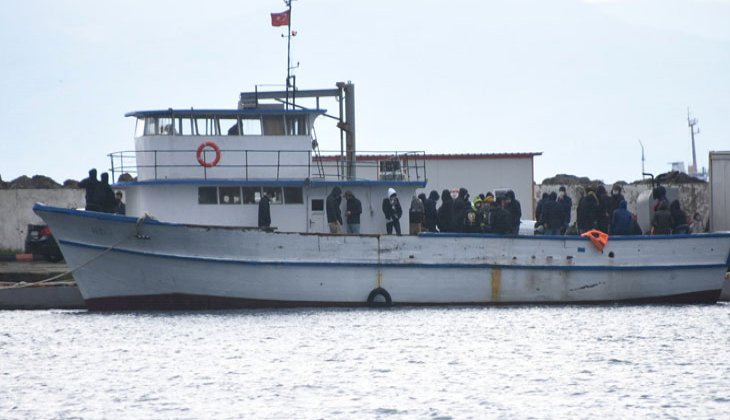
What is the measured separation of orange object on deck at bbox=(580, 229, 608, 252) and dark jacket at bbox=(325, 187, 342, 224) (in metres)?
4.99

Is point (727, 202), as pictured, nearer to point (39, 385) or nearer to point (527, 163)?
point (527, 163)

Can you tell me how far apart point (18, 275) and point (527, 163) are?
1709 centimetres

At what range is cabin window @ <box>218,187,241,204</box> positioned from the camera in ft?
98.7

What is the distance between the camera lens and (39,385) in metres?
22.1

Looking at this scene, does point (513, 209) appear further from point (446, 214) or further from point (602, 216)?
point (602, 216)

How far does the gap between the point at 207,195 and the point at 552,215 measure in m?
7.06

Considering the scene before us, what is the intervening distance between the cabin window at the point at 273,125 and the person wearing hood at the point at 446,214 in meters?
3.64

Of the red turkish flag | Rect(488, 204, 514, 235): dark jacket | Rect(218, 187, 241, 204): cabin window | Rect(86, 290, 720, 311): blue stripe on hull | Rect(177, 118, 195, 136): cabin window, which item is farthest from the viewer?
the red turkish flag

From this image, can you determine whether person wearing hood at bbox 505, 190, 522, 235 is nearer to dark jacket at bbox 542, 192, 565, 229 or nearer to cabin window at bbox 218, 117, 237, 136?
dark jacket at bbox 542, 192, 565, 229

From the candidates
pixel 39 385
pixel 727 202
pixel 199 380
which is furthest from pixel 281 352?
pixel 727 202

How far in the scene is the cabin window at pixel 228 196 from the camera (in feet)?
98.7

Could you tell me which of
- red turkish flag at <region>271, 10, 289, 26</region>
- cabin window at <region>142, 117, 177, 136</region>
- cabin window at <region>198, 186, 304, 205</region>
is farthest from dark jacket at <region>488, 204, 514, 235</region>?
cabin window at <region>142, 117, 177, 136</region>

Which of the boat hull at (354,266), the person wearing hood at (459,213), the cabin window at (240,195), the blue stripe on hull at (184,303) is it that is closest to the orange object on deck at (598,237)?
the boat hull at (354,266)

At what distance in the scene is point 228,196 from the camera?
30.1 m
